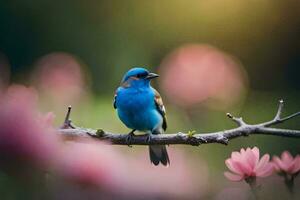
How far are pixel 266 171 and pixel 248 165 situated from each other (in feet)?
0.08

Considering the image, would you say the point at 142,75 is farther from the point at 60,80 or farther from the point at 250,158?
the point at 250,158

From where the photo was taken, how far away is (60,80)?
2.12 metres

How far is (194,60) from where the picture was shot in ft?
7.79

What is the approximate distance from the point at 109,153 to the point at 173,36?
2.83 m

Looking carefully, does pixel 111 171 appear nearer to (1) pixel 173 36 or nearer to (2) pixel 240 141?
(2) pixel 240 141

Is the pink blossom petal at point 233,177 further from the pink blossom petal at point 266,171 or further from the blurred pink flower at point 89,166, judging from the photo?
the blurred pink flower at point 89,166

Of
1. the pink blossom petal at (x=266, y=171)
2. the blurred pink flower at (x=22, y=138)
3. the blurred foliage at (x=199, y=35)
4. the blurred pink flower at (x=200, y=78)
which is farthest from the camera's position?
the blurred foliage at (x=199, y=35)

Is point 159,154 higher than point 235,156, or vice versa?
point 159,154

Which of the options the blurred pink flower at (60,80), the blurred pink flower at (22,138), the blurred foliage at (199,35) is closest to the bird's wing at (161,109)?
the blurred pink flower at (60,80)

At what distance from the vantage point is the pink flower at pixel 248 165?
622mm

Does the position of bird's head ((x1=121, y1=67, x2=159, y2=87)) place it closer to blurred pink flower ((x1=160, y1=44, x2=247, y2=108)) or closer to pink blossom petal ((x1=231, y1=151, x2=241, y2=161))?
blurred pink flower ((x1=160, y1=44, x2=247, y2=108))

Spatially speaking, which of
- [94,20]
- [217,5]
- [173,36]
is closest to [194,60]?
[217,5]

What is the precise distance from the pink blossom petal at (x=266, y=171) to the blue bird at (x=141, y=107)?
3.84 feet

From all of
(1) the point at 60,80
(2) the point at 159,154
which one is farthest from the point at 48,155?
(1) the point at 60,80
